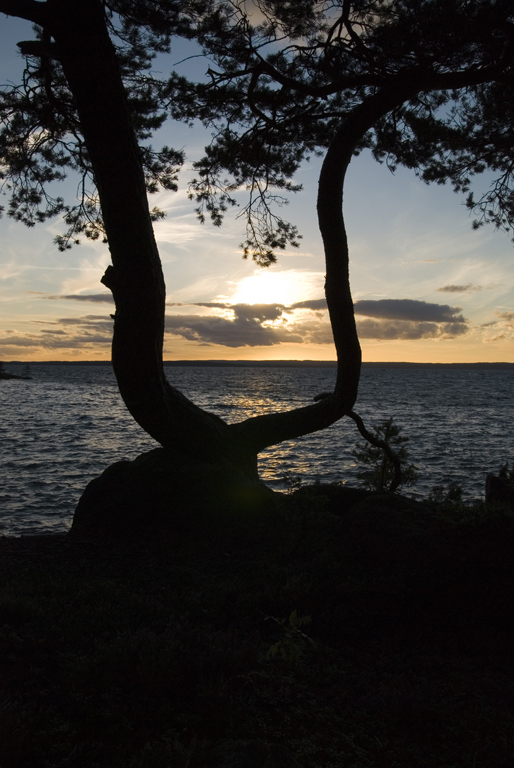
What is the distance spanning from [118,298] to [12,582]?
4057mm

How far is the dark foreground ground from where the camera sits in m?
3.12

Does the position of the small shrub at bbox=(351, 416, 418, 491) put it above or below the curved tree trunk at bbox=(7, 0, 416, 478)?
below

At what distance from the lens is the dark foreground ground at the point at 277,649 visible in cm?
312

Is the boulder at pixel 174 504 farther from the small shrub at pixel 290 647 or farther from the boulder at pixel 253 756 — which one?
the boulder at pixel 253 756

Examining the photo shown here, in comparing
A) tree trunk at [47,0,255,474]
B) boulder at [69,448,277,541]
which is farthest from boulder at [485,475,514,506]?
tree trunk at [47,0,255,474]

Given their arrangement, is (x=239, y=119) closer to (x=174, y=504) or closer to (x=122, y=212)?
(x=122, y=212)

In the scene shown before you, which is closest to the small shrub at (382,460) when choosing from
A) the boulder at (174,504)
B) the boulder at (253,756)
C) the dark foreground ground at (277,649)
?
the boulder at (174,504)

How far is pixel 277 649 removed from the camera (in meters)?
4.01

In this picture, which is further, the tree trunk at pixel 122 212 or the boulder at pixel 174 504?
the boulder at pixel 174 504

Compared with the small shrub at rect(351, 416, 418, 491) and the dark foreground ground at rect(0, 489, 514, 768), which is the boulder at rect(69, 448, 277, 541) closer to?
the dark foreground ground at rect(0, 489, 514, 768)

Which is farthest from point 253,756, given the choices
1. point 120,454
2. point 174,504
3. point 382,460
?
point 120,454

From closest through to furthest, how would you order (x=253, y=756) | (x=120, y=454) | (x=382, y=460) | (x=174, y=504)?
(x=253, y=756), (x=174, y=504), (x=382, y=460), (x=120, y=454)

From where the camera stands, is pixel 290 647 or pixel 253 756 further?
pixel 290 647

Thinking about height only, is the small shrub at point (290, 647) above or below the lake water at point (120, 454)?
above
